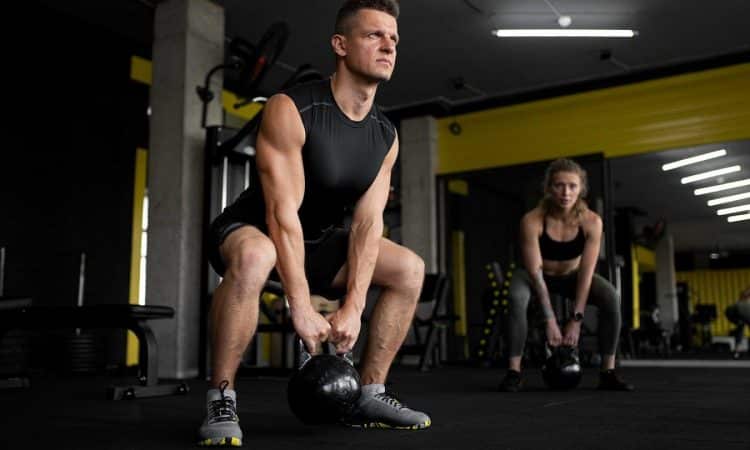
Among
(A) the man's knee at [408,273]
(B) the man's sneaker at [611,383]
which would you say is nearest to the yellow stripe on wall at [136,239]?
(B) the man's sneaker at [611,383]

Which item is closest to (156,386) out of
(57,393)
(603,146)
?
(57,393)

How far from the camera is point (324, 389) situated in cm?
146

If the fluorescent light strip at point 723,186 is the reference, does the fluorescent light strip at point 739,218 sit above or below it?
below

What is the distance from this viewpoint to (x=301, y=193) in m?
1.64

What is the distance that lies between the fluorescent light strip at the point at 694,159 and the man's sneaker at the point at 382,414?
23.5 feet

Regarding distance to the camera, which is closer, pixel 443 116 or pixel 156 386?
pixel 156 386

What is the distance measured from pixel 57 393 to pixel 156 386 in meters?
0.44

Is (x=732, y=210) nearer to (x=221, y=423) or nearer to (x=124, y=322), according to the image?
(x=124, y=322)

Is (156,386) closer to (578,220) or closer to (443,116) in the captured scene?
(578,220)

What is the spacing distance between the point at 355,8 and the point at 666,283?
13.2m

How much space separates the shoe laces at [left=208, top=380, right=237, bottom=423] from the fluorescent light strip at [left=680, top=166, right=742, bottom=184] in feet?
27.7

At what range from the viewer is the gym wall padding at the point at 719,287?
16.9 m

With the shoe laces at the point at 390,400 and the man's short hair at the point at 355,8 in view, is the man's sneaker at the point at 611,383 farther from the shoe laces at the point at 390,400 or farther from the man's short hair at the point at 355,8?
the man's short hair at the point at 355,8

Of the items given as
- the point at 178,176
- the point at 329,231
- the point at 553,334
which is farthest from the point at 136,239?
the point at 329,231
